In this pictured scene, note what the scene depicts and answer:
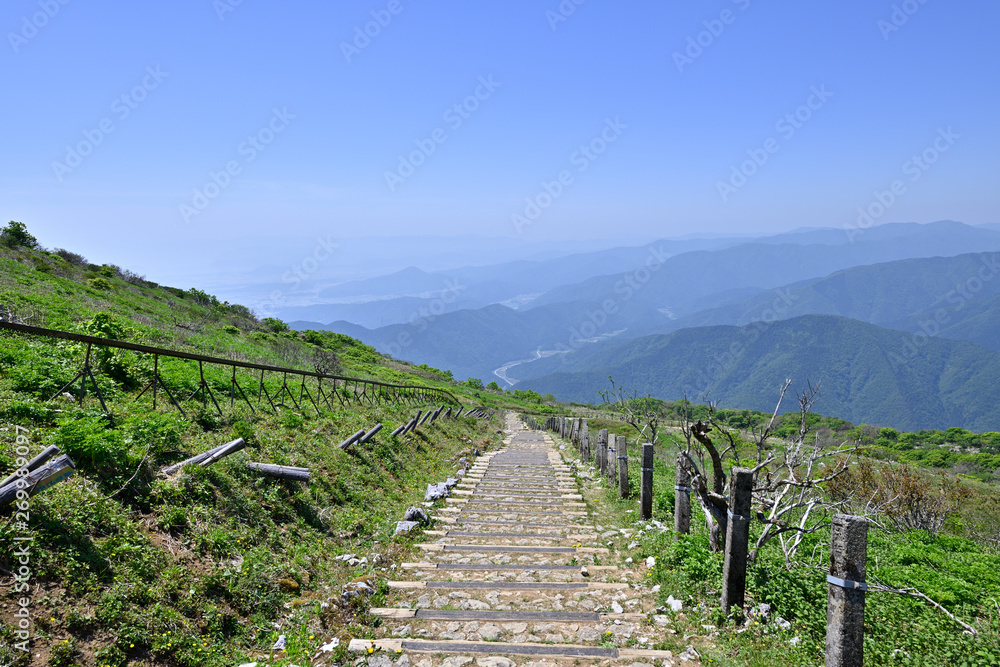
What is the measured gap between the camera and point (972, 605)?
5.57 metres

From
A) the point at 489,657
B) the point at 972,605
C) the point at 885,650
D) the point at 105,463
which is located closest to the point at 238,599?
the point at 105,463

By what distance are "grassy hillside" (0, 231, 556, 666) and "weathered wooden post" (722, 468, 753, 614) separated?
3.68 meters

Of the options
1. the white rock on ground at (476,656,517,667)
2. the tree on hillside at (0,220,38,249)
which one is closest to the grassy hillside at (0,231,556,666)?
the white rock on ground at (476,656,517,667)

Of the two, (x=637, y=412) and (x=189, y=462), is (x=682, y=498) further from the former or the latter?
(x=637, y=412)

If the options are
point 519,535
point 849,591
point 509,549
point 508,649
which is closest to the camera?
point 849,591

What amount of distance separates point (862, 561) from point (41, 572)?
6558mm

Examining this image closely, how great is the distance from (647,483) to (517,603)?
391cm

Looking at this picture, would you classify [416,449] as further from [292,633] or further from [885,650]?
[885,650]

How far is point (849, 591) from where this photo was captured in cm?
381

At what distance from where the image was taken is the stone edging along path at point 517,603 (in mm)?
4316

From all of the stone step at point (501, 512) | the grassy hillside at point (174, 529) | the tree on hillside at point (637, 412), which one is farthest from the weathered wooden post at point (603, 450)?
the grassy hillside at point (174, 529)

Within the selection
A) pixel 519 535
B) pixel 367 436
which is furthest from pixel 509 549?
pixel 367 436

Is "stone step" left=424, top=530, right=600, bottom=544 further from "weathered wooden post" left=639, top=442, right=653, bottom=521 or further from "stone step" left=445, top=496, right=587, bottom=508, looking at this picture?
"stone step" left=445, top=496, right=587, bottom=508

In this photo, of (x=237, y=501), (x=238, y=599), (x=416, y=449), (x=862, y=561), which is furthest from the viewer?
(x=416, y=449)
